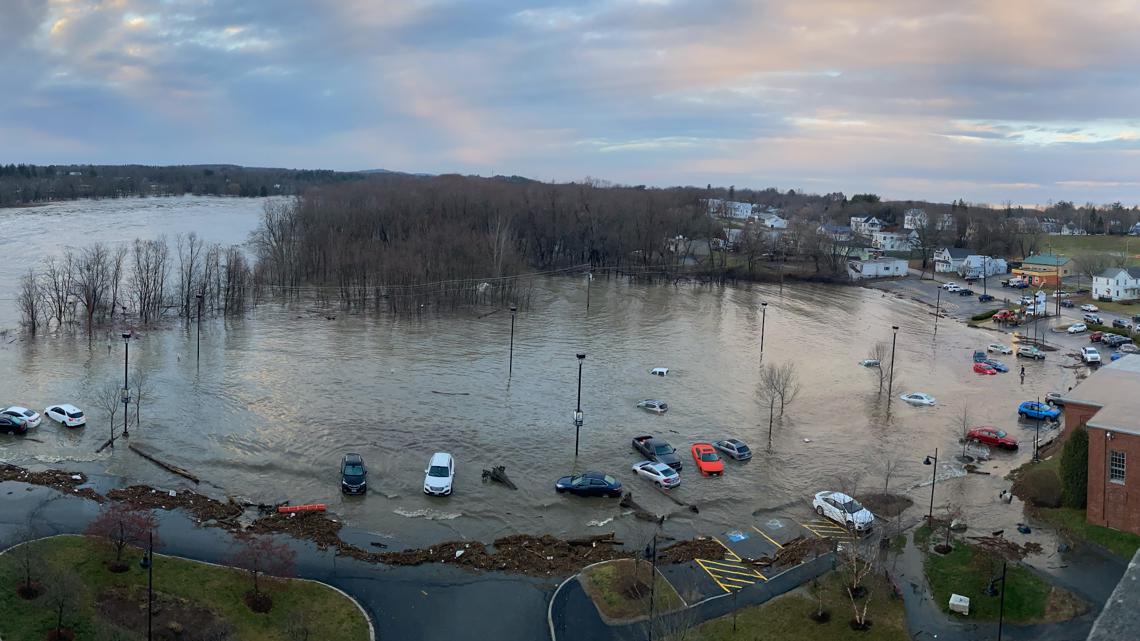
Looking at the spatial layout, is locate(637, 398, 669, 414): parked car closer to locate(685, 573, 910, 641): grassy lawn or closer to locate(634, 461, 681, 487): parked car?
locate(634, 461, 681, 487): parked car

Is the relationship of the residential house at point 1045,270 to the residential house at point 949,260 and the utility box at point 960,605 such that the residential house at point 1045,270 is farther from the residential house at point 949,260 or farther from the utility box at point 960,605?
the utility box at point 960,605

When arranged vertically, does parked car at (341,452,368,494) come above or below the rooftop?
below

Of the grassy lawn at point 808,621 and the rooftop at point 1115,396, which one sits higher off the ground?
the rooftop at point 1115,396

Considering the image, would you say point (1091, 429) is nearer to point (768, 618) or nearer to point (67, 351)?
point (768, 618)

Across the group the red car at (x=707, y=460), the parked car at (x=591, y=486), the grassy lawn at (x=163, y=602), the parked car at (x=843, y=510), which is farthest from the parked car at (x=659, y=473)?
the grassy lawn at (x=163, y=602)

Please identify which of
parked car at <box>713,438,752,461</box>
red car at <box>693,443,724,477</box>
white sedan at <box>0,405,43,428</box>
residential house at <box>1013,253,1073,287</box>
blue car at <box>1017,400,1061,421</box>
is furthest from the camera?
residential house at <box>1013,253,1073,287</box>

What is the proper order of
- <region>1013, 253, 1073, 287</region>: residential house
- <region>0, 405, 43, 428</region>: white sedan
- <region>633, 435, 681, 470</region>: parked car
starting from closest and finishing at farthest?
1. <region>633, 435, 681, 470</region>: parked car
2. <region>0, 405, 43, 428</region>: white sedan
3. <region>1013, 253, 1073, 287</region>: residential house

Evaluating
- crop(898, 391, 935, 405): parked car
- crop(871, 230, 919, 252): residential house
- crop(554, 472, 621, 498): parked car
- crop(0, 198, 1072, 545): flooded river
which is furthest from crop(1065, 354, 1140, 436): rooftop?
crop(871, 230, 919, 252): residential house
